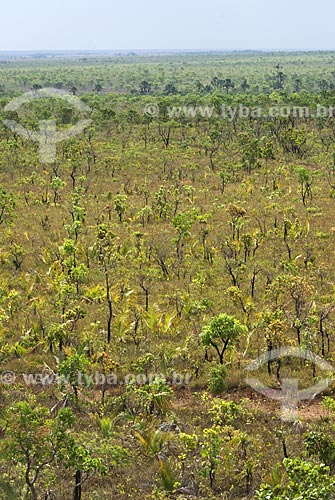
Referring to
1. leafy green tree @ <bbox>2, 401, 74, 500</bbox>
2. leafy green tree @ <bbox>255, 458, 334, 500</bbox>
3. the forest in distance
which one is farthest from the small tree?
leafy green tree @ <bbox>255, 458, 334, 500</bbox>

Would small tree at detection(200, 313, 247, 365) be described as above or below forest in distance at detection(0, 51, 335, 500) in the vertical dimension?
above

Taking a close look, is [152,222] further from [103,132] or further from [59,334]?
[103,132]

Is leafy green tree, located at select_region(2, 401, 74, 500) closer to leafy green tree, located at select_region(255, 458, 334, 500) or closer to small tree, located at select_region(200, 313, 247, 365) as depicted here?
leafy green tree, located at select_region(255, 458, 334, 500)

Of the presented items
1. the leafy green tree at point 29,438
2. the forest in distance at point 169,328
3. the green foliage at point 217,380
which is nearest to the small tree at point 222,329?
the forest in distance at point 169,328

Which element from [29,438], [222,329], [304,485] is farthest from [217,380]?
[304,485]

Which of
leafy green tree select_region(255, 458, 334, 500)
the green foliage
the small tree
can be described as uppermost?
leafy green tree select_region(255, 458, 334, 500)

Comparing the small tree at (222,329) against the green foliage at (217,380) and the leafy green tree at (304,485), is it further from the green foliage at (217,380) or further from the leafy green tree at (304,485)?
the leafy green tree at (304,485)

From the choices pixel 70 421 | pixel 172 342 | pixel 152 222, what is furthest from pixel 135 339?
pixel 152 222

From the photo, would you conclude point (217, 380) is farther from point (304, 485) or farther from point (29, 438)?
point (304, 485)
